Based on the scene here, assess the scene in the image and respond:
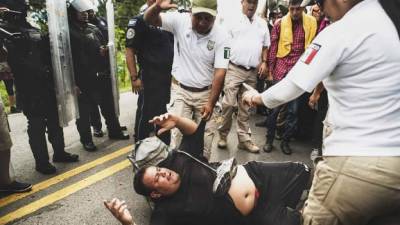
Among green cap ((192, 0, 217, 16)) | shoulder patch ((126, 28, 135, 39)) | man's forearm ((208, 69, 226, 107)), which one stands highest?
green cap ((192, 0, 217, 16))

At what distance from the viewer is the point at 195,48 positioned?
10.3 feet

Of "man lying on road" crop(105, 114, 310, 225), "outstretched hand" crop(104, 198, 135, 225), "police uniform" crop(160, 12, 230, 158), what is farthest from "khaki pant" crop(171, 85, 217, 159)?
"outstretched hand" crop(104, 198, 135, 225)

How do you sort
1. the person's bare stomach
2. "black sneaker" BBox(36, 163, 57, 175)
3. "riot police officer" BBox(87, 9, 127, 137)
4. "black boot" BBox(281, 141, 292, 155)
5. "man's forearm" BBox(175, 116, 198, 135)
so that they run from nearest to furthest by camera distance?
the person's bare stomach → "man's forearm" BBox(175, 116, 198, 135) → "black sneaker" BBox(36, 163, 57, 175) → "black boot" BBox(281, 141, 292, 155) → "riot police officer" BBox(87, 9, 127, 137)

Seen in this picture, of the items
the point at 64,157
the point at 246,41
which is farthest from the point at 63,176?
the point at 246,41

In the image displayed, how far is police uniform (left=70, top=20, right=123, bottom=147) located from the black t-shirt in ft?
7.51

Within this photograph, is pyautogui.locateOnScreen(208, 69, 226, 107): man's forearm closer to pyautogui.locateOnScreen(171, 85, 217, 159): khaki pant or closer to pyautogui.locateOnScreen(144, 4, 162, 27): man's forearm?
pyautogui.locateOnScreen(171, 85, 217, 159): khaki pant

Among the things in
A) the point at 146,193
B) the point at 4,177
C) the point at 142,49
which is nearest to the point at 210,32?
the point at 142,49

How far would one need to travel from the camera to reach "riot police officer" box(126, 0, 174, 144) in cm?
361

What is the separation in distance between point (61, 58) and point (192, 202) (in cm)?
244

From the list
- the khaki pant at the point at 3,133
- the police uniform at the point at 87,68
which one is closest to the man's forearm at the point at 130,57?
the police uniform at the point at 87,68

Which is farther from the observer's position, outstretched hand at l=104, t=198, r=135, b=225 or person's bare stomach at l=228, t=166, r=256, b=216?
person's bare stomach at l=228, t=166, r=256, b=216

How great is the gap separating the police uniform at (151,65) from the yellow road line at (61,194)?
443 mm

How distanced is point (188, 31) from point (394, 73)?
201 centimetres

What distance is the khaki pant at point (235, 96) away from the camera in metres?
4.40
